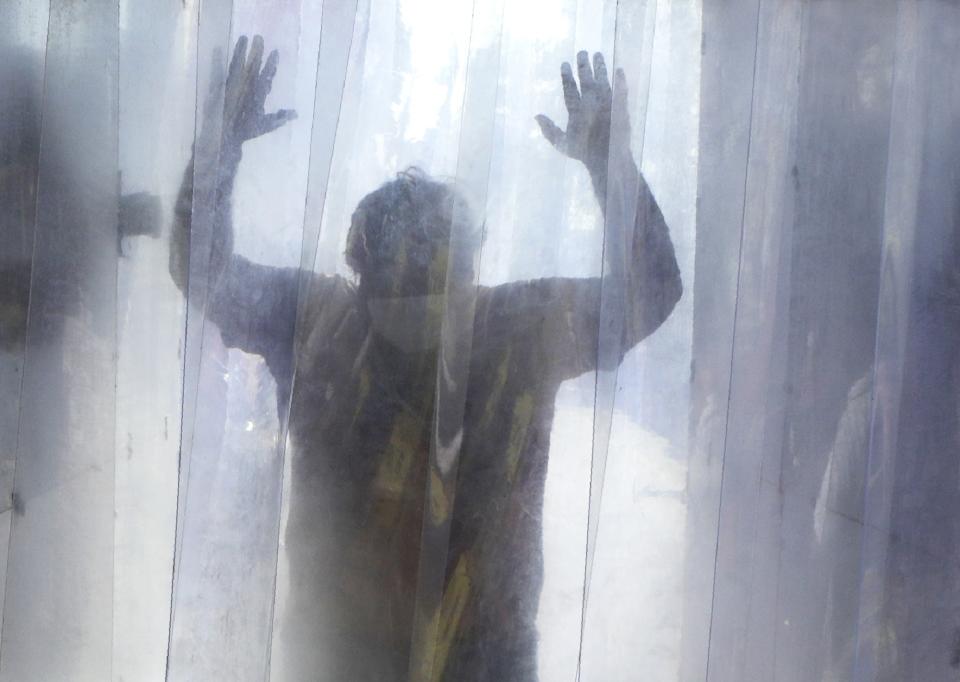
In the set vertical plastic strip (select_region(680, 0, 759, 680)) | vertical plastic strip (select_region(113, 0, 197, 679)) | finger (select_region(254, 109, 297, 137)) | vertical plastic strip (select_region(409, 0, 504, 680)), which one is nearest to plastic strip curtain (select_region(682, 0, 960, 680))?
vertical plastic strip (select_region(680, 0, 759, 680))

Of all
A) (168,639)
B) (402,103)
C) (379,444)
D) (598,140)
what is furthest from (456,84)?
(168,639)

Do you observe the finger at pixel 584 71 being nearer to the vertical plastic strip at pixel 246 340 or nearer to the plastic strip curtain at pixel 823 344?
the plastic strip curtain at pixel 823 344

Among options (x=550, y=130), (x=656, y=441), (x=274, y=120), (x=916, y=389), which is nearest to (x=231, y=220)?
(x=274, y=120)

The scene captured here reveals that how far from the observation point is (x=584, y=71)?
90 centimetres

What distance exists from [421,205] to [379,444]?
27cm

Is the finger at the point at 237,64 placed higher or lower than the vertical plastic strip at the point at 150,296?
higher

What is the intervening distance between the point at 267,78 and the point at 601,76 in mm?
367

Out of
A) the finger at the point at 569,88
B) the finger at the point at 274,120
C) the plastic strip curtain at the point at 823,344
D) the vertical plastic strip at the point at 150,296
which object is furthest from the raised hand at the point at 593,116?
the vertical plastic strip at the point at 150,296

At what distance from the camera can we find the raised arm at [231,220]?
884 mm

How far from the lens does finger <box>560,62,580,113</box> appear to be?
90 cm

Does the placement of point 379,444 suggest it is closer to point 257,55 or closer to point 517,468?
point 517,468

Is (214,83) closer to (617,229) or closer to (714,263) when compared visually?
(617,229)

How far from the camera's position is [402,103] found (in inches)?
35.3

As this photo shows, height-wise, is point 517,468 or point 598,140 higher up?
point 598,140
